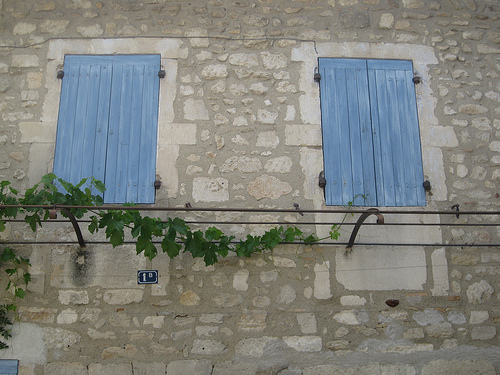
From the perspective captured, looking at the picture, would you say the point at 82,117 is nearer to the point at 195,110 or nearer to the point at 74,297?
the point at 195,110

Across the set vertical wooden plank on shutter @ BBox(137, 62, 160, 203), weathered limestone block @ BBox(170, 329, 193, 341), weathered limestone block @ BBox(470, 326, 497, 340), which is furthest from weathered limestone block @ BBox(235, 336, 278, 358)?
weathered limestone block @ BBox(470, 326, 497, 340)

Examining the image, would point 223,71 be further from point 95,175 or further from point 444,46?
point 444,46

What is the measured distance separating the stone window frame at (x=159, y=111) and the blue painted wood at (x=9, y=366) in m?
1.46

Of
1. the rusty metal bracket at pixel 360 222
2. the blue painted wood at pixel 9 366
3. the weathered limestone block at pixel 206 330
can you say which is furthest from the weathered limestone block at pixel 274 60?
the blue painted wood at pixel 9 366

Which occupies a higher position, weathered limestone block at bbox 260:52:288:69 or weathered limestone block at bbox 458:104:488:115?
weathered limestone block at bbox 260:52:288:69

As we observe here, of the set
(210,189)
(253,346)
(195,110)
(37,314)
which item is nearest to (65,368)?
(37,314)

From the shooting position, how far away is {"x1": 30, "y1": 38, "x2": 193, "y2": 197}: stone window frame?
4.39 m

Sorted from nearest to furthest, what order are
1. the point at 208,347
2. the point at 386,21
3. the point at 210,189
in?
the point at 208,347, the point at 210,189, the point at 386,21

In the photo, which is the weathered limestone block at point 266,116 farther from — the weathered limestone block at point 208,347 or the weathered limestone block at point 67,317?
the weathered limestone block at point 67,317

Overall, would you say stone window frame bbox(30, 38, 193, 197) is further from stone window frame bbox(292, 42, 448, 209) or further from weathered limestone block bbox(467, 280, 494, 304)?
weathered limestone block bbox(467, 280, 494, 304)

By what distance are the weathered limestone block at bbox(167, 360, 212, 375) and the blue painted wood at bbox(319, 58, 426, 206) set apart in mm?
1689

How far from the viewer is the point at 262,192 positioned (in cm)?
435

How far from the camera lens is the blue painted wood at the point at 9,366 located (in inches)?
157

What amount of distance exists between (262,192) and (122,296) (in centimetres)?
144
